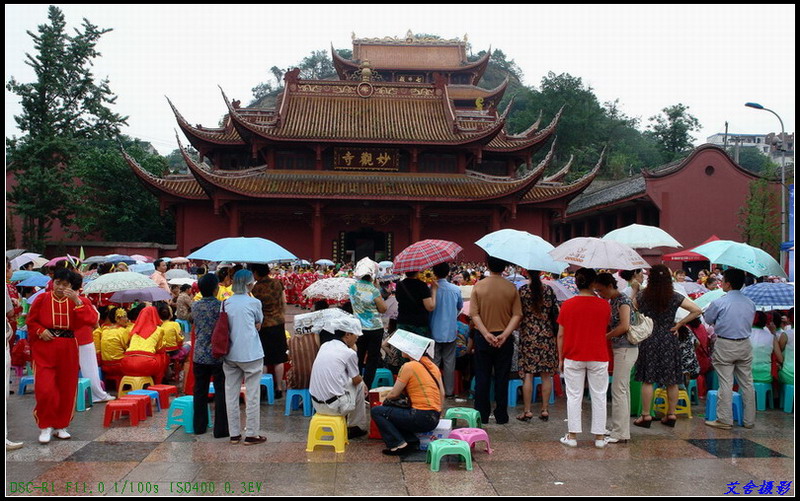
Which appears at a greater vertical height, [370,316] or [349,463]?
[370,316]

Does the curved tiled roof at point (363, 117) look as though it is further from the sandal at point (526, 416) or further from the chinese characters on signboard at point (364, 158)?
the sandal at point (526, 416)

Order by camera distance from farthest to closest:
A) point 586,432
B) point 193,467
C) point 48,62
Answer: point 48,62
point 586,432
point 193,467

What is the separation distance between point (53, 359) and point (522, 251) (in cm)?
A: 437

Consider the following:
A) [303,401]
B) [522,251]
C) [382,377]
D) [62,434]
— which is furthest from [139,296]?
[522,251]

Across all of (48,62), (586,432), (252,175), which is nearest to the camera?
(586,432)

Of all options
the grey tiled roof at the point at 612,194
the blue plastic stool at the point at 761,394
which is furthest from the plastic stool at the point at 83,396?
the grey tiled roof at the point at 612,194

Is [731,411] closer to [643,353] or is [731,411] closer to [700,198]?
[643,353]

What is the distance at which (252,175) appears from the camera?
24.1m

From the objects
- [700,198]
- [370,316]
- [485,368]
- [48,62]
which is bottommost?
[485,368]

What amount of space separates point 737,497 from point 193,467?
387 centimetres

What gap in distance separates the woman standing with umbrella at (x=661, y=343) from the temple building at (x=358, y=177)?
55.5 ft

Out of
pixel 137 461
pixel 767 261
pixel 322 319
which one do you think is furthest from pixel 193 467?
pixel 767 261

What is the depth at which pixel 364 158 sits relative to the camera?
24562 millimetres

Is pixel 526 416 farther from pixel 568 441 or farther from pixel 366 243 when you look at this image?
pixel 366 243
